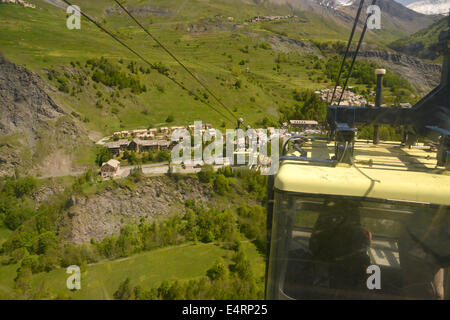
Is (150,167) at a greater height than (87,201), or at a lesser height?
greater

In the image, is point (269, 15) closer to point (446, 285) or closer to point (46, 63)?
point (46, 63)

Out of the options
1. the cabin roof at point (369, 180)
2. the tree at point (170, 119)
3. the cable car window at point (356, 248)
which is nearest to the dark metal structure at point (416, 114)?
the cabin roof at point (369, 180)

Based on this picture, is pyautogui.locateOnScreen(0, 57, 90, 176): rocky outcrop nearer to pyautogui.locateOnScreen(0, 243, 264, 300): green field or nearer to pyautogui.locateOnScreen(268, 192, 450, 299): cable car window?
pyautogui.locateOnScreen(0, 243, 264, 300): green field

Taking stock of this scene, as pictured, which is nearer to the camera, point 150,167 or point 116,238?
point 116,238

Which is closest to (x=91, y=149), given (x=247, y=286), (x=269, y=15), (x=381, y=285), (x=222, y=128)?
(x=222, y=128)

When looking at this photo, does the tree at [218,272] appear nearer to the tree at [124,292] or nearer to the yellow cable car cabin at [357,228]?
the tree at [124,292]

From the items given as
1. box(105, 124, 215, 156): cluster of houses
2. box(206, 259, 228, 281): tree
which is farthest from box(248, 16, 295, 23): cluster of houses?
box(206, 259, 228, 281): tree
